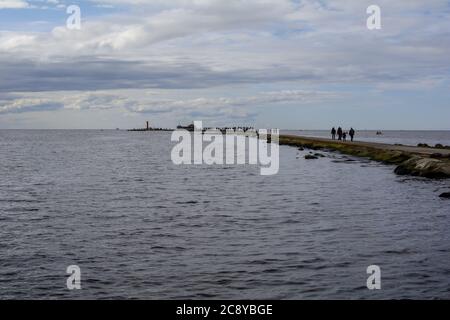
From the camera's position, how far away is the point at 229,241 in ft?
60.7

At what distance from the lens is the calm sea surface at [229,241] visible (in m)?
13.4

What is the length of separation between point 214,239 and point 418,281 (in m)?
7.61

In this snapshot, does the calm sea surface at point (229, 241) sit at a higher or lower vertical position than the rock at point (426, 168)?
lower

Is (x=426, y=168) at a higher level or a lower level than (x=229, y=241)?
higher

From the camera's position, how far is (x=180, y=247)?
17.6 m

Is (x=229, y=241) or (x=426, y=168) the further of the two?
(x=426, y=168)

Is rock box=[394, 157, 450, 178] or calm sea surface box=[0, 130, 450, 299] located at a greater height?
rock box=[394, 157, 450, 178]

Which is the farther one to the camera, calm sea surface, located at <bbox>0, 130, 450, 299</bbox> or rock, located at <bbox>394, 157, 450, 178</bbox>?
rock, located at <bbox>394, 157, 450, 178</bbox>

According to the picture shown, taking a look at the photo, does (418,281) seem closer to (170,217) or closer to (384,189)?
(170,217)

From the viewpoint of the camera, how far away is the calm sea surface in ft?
43.9

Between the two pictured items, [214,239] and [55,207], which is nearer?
[214,239]

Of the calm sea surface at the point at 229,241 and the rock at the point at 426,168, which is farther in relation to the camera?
the rock at the point at 426,168
